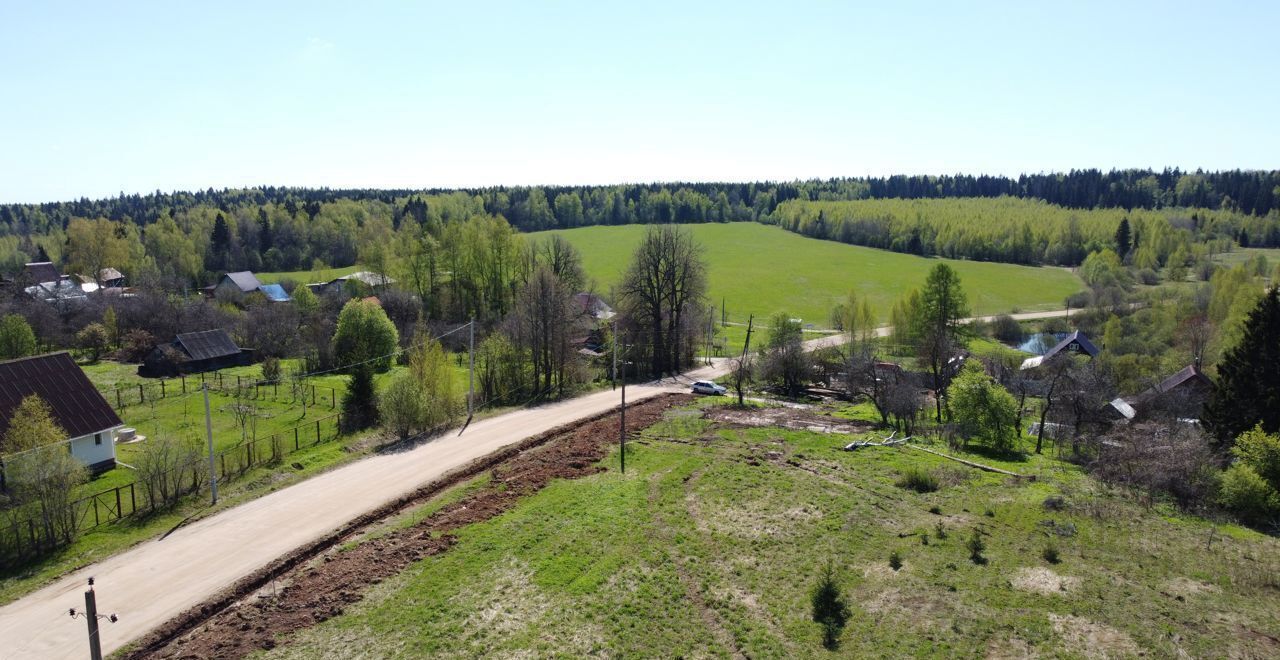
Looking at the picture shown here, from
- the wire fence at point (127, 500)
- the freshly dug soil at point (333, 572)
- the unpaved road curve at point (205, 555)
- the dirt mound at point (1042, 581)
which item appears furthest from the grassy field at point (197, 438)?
the dirt mound at point (1042, 581)

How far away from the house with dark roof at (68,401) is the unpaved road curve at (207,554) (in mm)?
11586

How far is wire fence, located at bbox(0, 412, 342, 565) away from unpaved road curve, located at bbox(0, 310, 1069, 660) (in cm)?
264

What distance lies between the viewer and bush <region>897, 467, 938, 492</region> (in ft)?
93.0

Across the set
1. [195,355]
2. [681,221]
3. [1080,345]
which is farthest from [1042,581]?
[681,221]

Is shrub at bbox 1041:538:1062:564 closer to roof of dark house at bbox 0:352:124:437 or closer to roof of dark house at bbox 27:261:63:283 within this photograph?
roof of dark house at bbox 0:352:124:437

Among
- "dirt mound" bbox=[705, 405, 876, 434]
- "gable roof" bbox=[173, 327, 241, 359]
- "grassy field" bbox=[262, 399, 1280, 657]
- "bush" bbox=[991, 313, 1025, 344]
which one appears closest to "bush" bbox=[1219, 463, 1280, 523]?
"grassy field" bbox=[262, 399, 1280, 657]

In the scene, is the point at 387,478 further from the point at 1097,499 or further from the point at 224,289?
the point at 224,289

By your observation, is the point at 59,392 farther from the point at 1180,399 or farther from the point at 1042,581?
the point at 1180,399

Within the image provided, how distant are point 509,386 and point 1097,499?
31905 mm

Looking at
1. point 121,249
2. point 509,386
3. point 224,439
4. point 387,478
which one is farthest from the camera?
point 121,249

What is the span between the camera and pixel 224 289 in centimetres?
8631

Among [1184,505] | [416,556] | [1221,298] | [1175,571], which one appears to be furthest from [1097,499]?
[1221,298]

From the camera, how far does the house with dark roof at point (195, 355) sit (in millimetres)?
54844

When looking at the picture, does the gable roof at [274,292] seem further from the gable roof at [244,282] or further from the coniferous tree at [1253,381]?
the coniferous tree at [1253,381]
